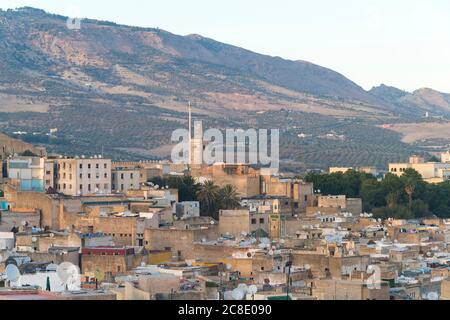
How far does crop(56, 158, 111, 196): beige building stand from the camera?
131ft

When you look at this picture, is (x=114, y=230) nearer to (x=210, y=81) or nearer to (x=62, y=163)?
(x=62, y=163)

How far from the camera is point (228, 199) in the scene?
132 feet

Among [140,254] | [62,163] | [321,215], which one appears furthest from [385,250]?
[62,163]

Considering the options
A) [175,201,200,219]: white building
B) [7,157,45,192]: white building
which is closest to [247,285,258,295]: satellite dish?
[175,201,200,219]: white building

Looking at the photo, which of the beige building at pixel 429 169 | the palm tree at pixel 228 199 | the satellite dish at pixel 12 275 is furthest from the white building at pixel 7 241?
the beige building at pixel 429 169

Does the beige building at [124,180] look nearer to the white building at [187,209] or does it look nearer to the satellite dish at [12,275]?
the white building at [187,209]

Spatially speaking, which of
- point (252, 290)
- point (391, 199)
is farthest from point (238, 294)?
point (391, 199)

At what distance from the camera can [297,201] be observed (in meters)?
43.4

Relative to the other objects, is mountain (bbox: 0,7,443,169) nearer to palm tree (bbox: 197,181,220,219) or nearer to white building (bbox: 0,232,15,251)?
palm tree (bbox: 197,181,220,219)

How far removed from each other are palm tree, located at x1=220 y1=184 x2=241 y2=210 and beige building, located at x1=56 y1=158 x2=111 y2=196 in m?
3.21

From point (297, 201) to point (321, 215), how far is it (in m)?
4.25

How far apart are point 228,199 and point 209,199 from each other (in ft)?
1.84

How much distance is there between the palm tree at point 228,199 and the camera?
39.4m

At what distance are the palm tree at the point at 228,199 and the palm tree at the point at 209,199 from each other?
17cm
